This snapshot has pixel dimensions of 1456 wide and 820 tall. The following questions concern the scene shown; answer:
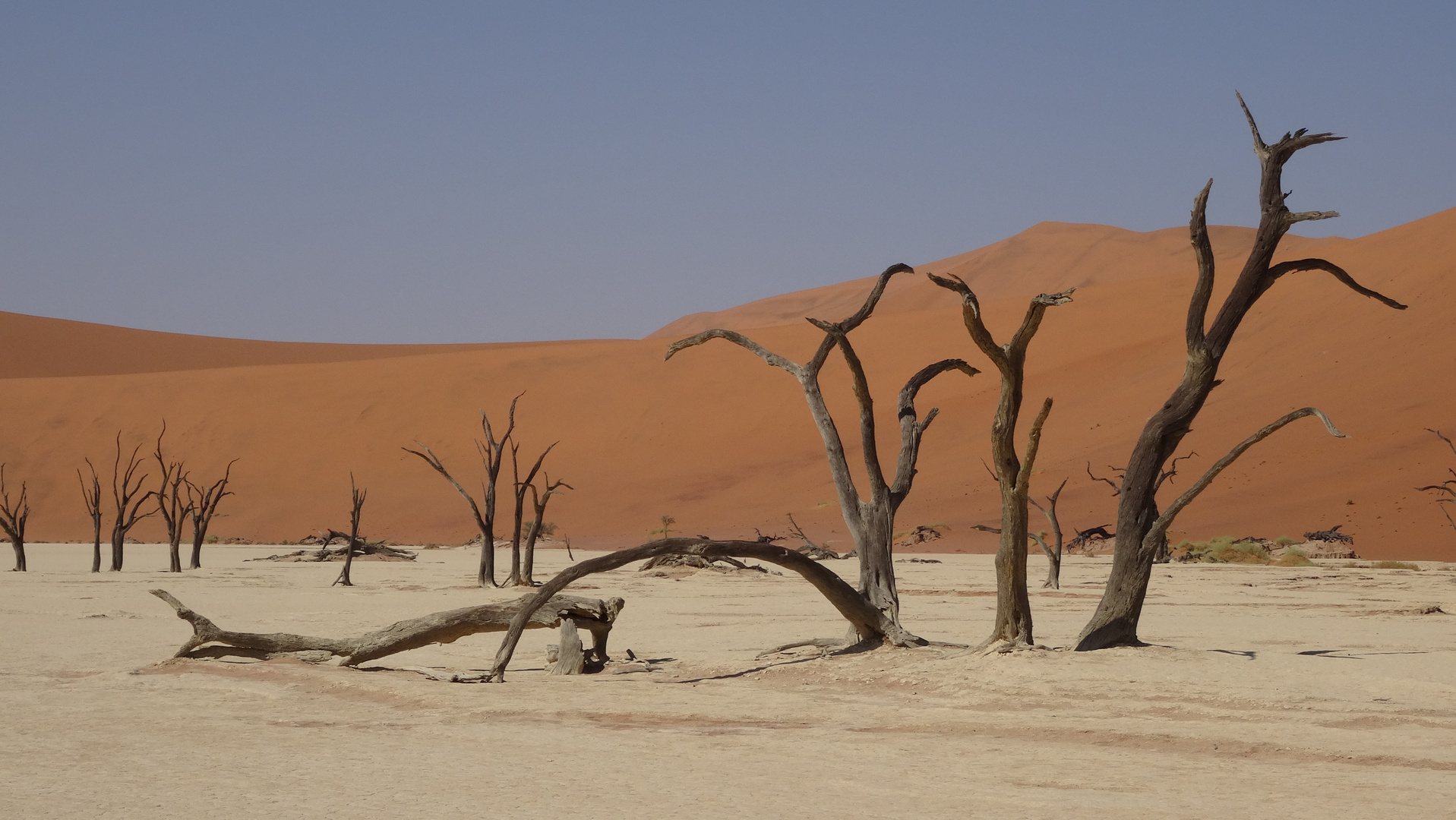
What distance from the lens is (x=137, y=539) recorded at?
1756 inches

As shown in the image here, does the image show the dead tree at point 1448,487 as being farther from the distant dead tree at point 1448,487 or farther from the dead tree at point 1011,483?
the dead tree at point 1011,483

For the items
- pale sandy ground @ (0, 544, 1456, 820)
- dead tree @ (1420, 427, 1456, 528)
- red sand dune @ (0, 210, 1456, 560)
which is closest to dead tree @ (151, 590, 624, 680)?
pale sandy ground @ (0, 544, 1456, 820)

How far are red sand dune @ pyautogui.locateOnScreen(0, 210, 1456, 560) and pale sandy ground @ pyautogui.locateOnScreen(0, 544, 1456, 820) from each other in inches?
874

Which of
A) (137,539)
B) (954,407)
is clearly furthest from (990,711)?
(137,539)

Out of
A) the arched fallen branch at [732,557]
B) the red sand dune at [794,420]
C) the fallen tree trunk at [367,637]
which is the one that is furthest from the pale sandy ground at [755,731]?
the red sand dune at [794,420]

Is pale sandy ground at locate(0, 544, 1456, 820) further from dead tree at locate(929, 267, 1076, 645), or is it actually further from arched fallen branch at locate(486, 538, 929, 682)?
dead tree at locate(929, 267, 1076, 645)

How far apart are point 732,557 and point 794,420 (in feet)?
139

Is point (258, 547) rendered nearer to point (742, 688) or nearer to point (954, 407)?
point (954, 407)

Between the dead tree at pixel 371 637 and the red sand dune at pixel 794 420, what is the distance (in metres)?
23.9

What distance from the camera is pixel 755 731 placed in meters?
6.75

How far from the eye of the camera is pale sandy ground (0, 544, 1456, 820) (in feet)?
16.7

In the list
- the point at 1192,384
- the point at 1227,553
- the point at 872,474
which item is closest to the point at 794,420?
the point at 1227,553

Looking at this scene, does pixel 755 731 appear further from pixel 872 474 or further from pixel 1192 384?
pixel 1192 384

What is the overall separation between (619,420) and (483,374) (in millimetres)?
10271
